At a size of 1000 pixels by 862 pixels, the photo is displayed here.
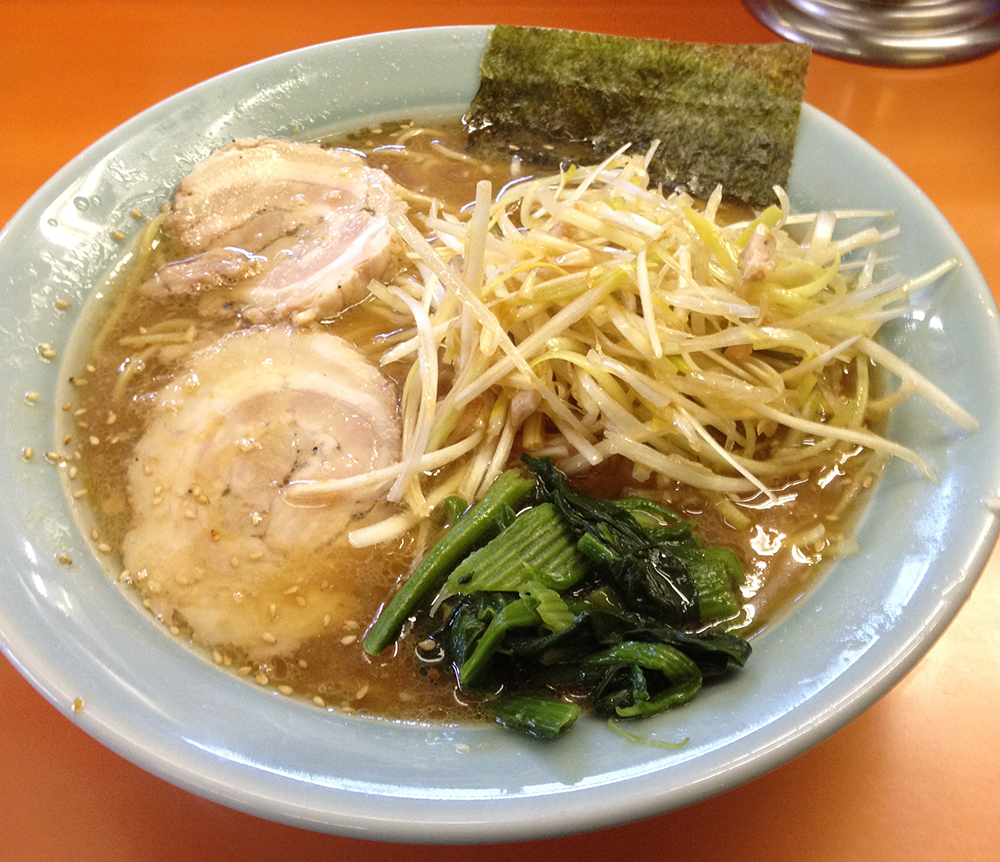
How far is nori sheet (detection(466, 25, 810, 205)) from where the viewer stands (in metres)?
2.16

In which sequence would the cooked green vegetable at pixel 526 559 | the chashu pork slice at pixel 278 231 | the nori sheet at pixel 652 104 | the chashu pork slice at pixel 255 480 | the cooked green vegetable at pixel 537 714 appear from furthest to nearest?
the nori sheet at pixel 652 104, the chashu pork slice at pixel 278 231, the chashu pork slice at pixel 255 480, the cooked green vegetable at pixel 526 559, the cooked green vegetable at pixel 537 714

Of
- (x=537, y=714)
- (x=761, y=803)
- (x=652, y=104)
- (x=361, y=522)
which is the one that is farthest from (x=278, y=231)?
(x=761, y=803)

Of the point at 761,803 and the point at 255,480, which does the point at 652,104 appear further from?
the point at 761,803

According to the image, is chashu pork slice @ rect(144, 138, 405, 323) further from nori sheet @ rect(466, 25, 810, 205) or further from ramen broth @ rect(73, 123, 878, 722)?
Answer: nori sheet @ rect(466, 25, 810, 205)

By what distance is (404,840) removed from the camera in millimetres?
1063

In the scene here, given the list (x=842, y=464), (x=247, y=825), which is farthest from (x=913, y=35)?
(x=247, y=825)

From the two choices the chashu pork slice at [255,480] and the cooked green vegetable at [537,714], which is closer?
the cooked green vegetable at [537,714]

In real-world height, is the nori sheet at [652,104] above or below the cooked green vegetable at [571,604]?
above

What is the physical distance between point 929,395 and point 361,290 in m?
1.42

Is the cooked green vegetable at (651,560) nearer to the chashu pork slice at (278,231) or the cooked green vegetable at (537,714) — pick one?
the cooked green vegetable at (537,714)

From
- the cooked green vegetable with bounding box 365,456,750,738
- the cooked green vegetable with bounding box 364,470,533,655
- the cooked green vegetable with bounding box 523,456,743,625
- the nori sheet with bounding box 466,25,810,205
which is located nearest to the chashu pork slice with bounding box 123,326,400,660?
the cooked green vegetable with bounding box 364,470,533,655

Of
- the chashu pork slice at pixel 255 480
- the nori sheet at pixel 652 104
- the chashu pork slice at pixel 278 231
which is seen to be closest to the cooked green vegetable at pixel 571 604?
the chashu pork slice at pixel 255 480

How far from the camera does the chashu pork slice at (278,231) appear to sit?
200 cm

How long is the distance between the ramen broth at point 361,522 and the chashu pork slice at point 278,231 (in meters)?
0.06
